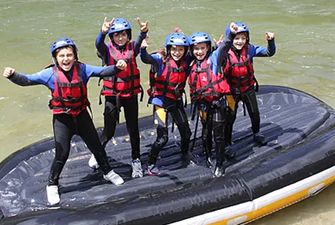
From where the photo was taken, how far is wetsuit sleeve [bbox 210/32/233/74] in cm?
407

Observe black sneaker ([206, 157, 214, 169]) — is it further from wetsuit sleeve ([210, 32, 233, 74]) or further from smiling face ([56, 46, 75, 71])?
smiling face ([56, 46, 75, 71])

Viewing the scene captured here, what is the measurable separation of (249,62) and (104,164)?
1529mm

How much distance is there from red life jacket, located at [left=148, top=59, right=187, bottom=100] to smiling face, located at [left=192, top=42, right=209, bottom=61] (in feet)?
0.42

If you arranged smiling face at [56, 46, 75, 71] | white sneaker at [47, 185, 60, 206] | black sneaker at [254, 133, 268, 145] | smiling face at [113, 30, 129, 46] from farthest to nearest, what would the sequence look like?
black sneaker at [254, 133, 268, 145] < smiling face at [113, 30, 129, 46] < white sneaker at [47, 185, 60, 206] < smiling face at [56, 46, 75, 71]

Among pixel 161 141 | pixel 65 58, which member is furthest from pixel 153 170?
pixel 65 58

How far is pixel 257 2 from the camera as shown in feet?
44.5

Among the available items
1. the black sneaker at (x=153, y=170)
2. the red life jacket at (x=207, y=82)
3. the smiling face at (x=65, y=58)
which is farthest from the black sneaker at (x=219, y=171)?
the smiling face at (x=65, y=58)

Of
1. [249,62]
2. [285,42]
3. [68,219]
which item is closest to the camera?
[68,219]

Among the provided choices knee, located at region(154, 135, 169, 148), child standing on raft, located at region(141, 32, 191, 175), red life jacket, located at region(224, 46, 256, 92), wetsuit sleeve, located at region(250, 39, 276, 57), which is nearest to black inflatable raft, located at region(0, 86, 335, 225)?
knee, located at region(154, 135, 169, 148)

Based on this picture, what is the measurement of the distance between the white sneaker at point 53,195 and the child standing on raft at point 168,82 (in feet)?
2.63

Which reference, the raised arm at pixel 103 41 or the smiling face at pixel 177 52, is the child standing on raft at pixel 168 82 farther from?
the raised arm at pixel 103 41

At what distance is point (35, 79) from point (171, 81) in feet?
3.59

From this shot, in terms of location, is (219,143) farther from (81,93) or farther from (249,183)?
(81,93)

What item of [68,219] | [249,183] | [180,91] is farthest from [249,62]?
[68,219]
